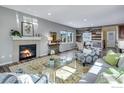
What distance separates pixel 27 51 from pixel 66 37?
13.1 ft

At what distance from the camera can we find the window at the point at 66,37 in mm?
8260

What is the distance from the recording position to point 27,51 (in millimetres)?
5254

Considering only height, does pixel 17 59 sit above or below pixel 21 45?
below

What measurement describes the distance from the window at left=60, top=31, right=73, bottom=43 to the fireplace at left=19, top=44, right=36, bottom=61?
2.98 meters

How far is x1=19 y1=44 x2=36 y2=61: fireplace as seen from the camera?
16.2ft

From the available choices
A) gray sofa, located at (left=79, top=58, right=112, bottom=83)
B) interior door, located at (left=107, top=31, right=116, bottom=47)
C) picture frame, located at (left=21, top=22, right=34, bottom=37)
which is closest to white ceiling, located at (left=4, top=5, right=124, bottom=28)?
picture frame, located at (left=21, top=22, right=34, bottom=37)

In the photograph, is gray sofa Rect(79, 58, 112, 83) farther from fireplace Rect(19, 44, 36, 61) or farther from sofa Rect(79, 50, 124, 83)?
fireplace Rect(19, 44, 36, 61)

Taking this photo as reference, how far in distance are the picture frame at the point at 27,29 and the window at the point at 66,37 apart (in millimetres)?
2891

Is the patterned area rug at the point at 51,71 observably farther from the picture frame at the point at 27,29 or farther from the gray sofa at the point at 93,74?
the picture frame at the point at 27,29

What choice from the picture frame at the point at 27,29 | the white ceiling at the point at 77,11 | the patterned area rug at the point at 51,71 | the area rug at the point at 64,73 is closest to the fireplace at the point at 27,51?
the picture frame at the point at 27,29
